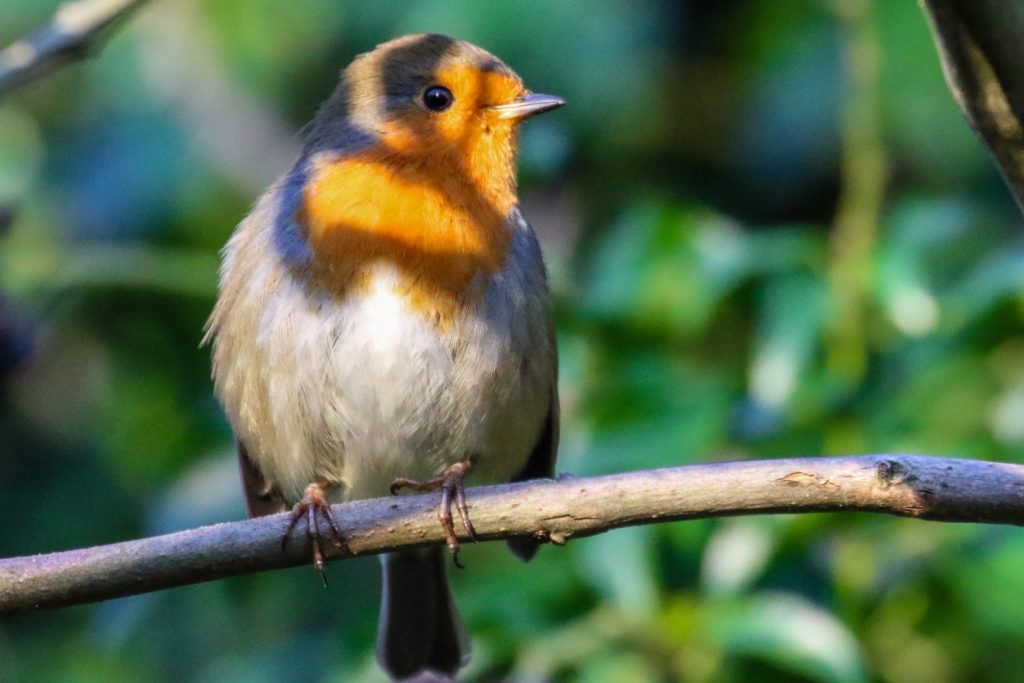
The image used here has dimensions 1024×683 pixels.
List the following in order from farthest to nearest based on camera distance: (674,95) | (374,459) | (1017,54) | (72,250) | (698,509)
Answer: (674,95)
(72,250)
(374,459)
(698,509)
(1017,54)

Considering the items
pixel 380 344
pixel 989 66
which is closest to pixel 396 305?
pixel 380 344

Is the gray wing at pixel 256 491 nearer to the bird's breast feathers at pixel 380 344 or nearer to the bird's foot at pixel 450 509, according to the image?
the bird's breast feathers at pixel 380 344

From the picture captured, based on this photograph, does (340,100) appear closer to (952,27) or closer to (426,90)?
(426,90)

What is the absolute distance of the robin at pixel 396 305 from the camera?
10.2ft

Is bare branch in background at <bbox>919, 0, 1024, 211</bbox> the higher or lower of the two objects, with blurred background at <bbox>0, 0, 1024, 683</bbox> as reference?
higher

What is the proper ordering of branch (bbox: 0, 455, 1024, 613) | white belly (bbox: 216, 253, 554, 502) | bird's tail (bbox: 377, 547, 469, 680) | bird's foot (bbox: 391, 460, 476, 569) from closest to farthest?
branch (bbox: 0, 455, 1024, 613)
bird's foot (bbox: 391, 460, 476, 569)
white belly (bbox: 216, 253, 554, 502)
bird's tail (bbox: 377, 547, 469, 680)

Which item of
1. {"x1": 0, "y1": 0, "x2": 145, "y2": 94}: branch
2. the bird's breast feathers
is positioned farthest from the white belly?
{"x1": 0, "y1": 0, "x2": 145, "y2": 94}: branch

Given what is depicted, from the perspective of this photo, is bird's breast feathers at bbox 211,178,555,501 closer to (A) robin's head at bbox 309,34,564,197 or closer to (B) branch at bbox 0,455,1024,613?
(A) robin's head at bbox 309,34,564,197

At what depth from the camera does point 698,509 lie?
2.26m

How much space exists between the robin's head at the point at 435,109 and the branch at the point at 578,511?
114 centimetres

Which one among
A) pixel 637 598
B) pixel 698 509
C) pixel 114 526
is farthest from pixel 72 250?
pixel 698 509

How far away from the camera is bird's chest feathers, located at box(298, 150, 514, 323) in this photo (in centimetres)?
310

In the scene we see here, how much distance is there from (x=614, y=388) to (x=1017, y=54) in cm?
162

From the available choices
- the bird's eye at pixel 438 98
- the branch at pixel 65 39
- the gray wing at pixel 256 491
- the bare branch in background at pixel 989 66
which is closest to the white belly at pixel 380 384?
the gray wing at pixel 256 491
